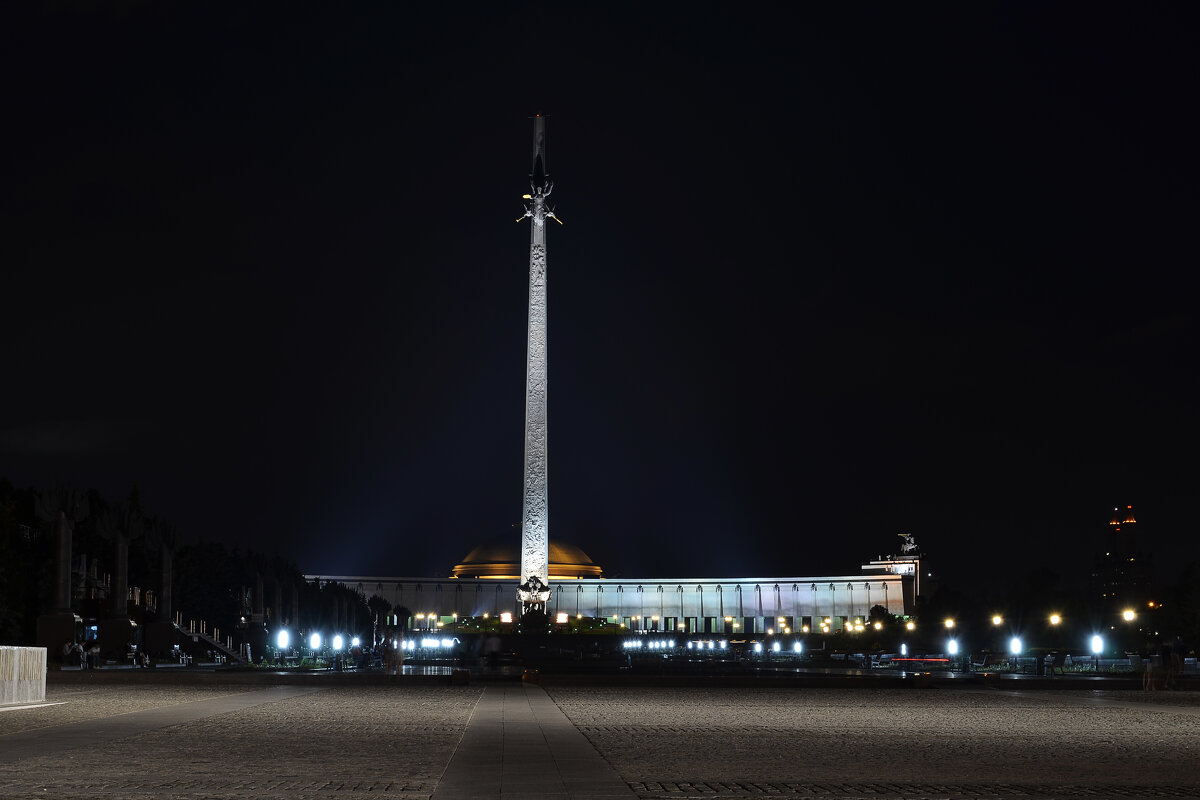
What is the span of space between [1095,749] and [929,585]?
131 metres

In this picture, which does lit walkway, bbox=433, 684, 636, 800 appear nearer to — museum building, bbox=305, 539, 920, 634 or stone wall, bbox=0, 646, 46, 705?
stone wall, bbox=0, 646, 46, 705

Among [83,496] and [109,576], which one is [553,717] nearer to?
[83,496]

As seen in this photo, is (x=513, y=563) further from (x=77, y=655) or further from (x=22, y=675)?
(x=22, y=675)

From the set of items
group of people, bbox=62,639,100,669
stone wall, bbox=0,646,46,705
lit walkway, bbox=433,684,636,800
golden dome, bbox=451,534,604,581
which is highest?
golden dome, bbox=451,534,604,581

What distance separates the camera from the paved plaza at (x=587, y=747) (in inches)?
423

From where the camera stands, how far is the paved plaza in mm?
10750

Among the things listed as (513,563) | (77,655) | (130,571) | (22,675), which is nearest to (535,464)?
(130,571)

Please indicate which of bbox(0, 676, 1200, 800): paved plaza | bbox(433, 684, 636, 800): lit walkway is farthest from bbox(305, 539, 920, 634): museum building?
bbox(433, 684, 636, 800): lit walkway

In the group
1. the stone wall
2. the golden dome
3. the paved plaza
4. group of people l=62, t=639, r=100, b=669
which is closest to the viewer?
the paved plaza

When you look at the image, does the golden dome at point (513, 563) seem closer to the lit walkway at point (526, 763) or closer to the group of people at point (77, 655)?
the group of people at point (77, 655)

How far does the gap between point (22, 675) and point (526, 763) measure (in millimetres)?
12169

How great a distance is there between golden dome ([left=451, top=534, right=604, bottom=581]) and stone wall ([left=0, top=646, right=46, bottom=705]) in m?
120

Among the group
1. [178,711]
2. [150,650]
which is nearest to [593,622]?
[150,650]

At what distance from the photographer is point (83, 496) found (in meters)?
53.2
